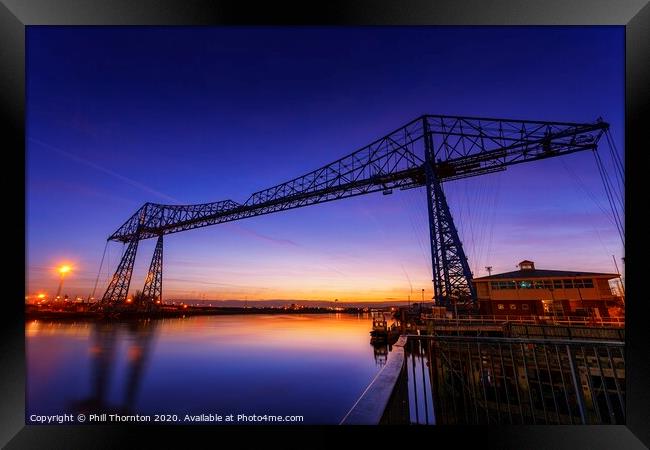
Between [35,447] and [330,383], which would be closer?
[35,447]

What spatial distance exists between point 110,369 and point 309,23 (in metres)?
15.5

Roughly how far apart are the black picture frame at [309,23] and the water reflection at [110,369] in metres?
1.56

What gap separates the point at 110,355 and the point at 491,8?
1945 cm

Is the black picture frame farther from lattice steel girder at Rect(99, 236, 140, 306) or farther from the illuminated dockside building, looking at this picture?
lattice steel girder at Rect(99, 236, 140, 306)

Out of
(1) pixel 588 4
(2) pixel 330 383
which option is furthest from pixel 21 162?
(2) pixel 330 383

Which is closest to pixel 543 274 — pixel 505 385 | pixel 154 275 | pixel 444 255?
pixel 444 255

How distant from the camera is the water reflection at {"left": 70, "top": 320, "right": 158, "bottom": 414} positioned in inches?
353

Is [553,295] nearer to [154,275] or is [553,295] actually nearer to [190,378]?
[190,378]

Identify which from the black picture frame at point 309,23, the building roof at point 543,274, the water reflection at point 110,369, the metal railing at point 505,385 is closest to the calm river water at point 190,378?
the water reflection at point 110,369

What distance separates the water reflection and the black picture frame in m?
1.56

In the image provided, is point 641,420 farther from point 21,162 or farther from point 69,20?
point 69,20

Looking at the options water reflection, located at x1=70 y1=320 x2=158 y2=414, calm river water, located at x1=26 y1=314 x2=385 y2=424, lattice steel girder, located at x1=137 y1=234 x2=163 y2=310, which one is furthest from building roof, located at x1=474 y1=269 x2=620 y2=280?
lattice steel girder, located at x1=137 y1=234 x2=163 y2=310

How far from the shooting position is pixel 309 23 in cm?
303

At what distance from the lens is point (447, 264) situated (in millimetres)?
12586
